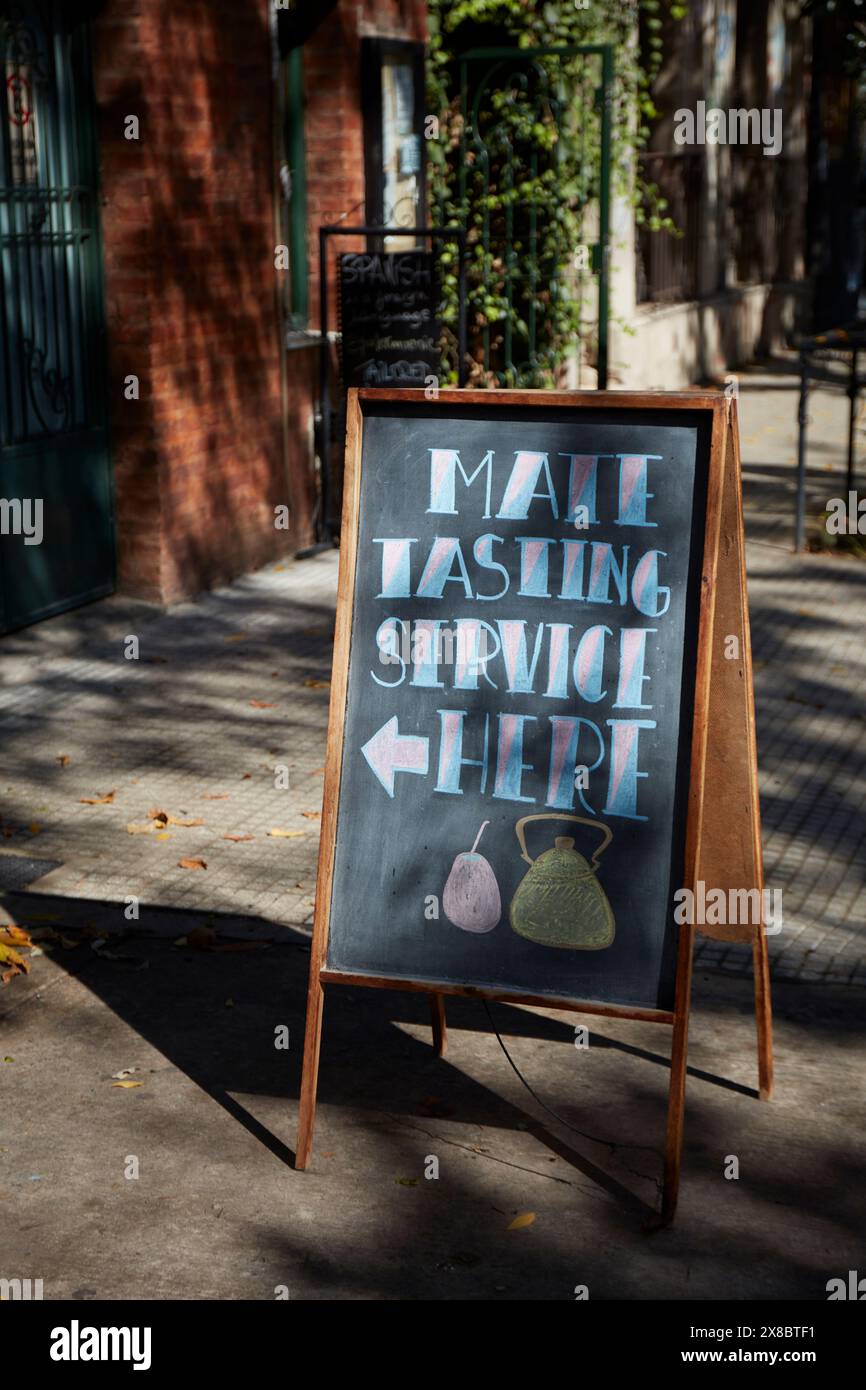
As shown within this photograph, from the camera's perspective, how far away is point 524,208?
13.9 meters

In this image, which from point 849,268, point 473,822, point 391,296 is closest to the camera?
point 473,822

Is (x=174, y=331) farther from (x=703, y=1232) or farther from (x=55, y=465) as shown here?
(x=703, y=1232)

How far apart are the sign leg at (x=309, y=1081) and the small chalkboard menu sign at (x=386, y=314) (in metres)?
7.09

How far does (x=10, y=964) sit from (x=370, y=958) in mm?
1535

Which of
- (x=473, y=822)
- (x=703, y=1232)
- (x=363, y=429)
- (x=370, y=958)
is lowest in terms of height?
(x=703, y=1232)

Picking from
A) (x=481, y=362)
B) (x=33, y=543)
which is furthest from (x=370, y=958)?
(x=481, y=362)

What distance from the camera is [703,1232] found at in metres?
3.94

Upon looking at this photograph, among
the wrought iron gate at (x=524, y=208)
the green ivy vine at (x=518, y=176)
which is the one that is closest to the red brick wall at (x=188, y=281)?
the green ivy vine at (x=518, y=176)

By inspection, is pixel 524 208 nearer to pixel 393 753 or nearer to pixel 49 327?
pixel 49 327

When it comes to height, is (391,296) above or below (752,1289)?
above

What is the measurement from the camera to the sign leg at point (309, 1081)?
4168mm

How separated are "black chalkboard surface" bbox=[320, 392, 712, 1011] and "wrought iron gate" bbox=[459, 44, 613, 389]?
8.77 meters

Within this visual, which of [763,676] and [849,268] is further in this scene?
[849,268]

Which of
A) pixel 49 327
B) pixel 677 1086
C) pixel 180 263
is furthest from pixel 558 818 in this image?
pixel 180 263
